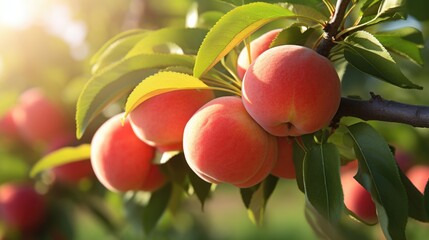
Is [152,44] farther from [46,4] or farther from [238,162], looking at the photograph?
[46,4]

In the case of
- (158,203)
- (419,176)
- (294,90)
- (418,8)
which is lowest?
(419,176)

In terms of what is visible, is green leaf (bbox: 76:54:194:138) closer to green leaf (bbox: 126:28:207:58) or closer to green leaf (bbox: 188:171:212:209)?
green leaf (bbox: 126:28:207:58)

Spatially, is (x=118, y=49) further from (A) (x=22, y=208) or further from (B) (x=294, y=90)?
(A) (x=22, y=208)

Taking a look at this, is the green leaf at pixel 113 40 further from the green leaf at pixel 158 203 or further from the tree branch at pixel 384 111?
the tree branch at pixel 384 111

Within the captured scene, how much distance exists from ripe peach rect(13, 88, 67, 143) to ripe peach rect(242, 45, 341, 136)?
0.93 metres

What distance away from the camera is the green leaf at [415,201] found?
71 centimetres

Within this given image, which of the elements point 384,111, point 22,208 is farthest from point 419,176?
point 22,208

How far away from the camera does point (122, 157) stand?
84 centimetres

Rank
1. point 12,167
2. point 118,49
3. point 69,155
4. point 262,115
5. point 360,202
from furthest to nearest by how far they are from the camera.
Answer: point 12,167 < point 360,202 < point 69,155 < point 118,49 < point 262,115

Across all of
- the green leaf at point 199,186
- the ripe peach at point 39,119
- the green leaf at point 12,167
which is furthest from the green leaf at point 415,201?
the green leaf at point 12,167

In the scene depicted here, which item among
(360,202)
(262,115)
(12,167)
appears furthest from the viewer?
(12,167)

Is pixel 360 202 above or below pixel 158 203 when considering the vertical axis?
below

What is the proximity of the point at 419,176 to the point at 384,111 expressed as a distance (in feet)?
2.49

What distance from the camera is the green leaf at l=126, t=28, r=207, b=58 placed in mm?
831
